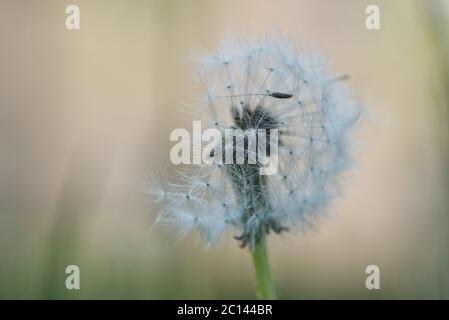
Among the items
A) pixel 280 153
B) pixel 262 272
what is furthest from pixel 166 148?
pixel 262 272

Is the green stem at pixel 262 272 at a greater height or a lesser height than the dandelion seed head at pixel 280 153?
lesser

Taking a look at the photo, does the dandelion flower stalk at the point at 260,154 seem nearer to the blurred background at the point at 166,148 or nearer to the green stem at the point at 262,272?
the green stem at the point at 262,272

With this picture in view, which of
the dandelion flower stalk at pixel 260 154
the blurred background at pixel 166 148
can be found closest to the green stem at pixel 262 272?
the dandelion flower stalk at pixel 260 154

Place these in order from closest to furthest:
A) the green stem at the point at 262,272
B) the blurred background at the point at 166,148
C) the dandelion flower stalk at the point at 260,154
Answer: the green stem at the point at 262,272 < the dandelion flower stalk at the point at 260,154 < the blurred background at the point at 166,148

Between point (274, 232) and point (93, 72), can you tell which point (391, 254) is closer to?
point (274, 232)
